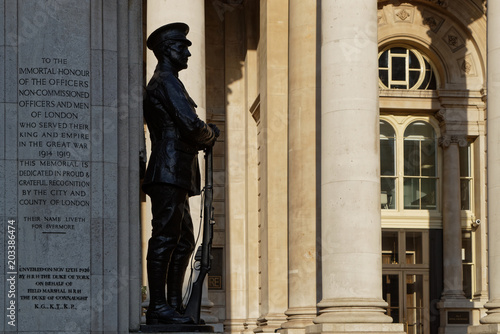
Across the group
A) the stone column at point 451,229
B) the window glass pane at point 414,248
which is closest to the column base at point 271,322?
the window glass pane at point 414,248

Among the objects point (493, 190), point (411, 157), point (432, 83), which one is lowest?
point (493, 190)

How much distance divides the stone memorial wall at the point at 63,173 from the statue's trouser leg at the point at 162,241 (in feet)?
1.00

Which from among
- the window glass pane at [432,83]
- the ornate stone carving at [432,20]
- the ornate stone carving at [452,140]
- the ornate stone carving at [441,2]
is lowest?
the ornate stone carving at [452,140]

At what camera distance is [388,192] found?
37.1 m

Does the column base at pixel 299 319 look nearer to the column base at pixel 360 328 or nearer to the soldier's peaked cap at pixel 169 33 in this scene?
the column base at pixel 360 328

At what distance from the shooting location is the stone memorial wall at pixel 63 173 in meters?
9.23

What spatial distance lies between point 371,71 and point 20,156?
1638 cm

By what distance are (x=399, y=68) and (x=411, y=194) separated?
4.54m

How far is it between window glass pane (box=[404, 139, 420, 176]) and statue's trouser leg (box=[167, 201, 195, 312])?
27.3m

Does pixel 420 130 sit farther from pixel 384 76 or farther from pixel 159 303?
pixel 159 303

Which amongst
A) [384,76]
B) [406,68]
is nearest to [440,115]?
[406,68]

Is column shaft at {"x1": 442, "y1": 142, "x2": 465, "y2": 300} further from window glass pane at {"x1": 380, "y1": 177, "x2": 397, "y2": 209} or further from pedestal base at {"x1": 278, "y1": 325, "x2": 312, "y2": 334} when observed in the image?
pedestal base at {"x1": 278, "y1": 325, "x2": 312, "y2": 334}

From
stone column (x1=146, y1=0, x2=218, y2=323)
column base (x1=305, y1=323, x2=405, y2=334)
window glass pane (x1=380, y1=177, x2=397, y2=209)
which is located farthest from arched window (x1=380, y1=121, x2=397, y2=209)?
stone column (x1=146, y1=0, x2=218, y2=323)

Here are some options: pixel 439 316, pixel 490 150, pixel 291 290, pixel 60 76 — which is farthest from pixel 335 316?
pixel 60 76
